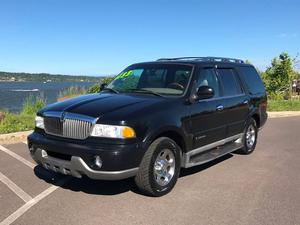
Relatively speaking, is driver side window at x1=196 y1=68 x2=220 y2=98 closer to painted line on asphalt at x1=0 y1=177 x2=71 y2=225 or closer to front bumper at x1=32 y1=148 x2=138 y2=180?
front bumper at x1=32 y1=148 x2=138 y2=180

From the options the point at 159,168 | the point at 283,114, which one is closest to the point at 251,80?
the point at 159,168

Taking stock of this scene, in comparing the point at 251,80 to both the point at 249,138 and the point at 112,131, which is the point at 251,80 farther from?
the point at 112,131

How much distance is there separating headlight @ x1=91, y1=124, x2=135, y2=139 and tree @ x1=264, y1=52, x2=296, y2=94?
22608 millimetres

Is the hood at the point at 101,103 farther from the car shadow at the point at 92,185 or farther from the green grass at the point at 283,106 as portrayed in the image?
Result: the green grass at the point at 283,106

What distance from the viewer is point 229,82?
7.55 m

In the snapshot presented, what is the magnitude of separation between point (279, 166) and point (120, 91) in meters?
3.26

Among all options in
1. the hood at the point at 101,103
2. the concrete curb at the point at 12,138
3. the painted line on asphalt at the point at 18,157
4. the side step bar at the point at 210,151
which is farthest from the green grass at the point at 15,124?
the side step bar at the point at 210,151

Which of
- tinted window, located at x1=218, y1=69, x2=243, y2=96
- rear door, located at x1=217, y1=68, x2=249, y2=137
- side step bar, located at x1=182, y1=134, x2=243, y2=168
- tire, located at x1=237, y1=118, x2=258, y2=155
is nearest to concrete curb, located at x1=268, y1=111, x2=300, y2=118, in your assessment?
tire, located at x1=237, y1=118, x2=258, y2=155

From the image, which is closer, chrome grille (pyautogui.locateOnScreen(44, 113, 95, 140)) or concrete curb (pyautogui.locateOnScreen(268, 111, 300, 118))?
chrome grille (pyautogui.locateOnScreen(44, 113, 95, 140))

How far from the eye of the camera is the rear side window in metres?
8.28

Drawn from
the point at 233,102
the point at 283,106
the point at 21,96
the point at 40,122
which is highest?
the point at 233,102

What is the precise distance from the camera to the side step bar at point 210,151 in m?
6.14

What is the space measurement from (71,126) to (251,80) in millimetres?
4644

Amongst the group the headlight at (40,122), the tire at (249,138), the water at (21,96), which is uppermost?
the headlight at (40,122)
